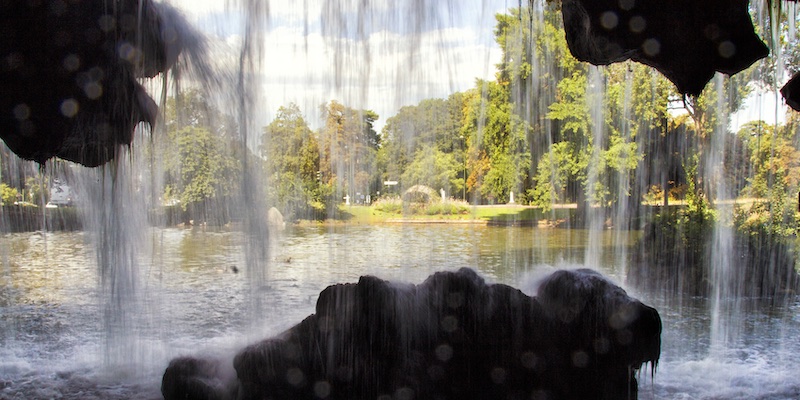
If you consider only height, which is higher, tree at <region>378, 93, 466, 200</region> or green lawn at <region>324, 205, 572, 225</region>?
tree at <region>378, 93, 466, 200</region>

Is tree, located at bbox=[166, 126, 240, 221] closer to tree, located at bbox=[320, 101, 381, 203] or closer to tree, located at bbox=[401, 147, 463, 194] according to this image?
tree, located at bbox=[320, 101, 381, 203]

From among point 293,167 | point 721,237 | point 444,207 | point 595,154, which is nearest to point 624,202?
point 595,154

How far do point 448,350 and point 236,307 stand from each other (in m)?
6.29

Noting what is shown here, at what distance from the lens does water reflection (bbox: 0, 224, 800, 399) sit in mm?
6723

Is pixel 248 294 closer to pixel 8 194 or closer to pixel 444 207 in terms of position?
pixel 8 194

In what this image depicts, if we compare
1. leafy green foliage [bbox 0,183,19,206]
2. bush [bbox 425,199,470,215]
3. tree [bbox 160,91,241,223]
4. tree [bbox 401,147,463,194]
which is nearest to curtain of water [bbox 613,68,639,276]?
tree [bbox 401,147,463,194]

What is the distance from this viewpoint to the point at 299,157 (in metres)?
16.2

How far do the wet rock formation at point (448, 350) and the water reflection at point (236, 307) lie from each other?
83cm

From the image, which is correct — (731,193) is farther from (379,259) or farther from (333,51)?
(333,51)

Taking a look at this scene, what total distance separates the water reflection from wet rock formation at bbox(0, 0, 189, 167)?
262 centimetres

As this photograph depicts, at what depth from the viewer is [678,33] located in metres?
5.28

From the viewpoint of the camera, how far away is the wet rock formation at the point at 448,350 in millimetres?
4926

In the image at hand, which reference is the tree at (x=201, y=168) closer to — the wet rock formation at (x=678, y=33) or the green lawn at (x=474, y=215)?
the green lawn at (x=474, y=215)

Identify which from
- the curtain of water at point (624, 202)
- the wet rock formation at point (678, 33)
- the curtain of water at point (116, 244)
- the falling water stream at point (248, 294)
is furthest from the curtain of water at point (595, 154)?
the curtain of water at point (116, 244)
